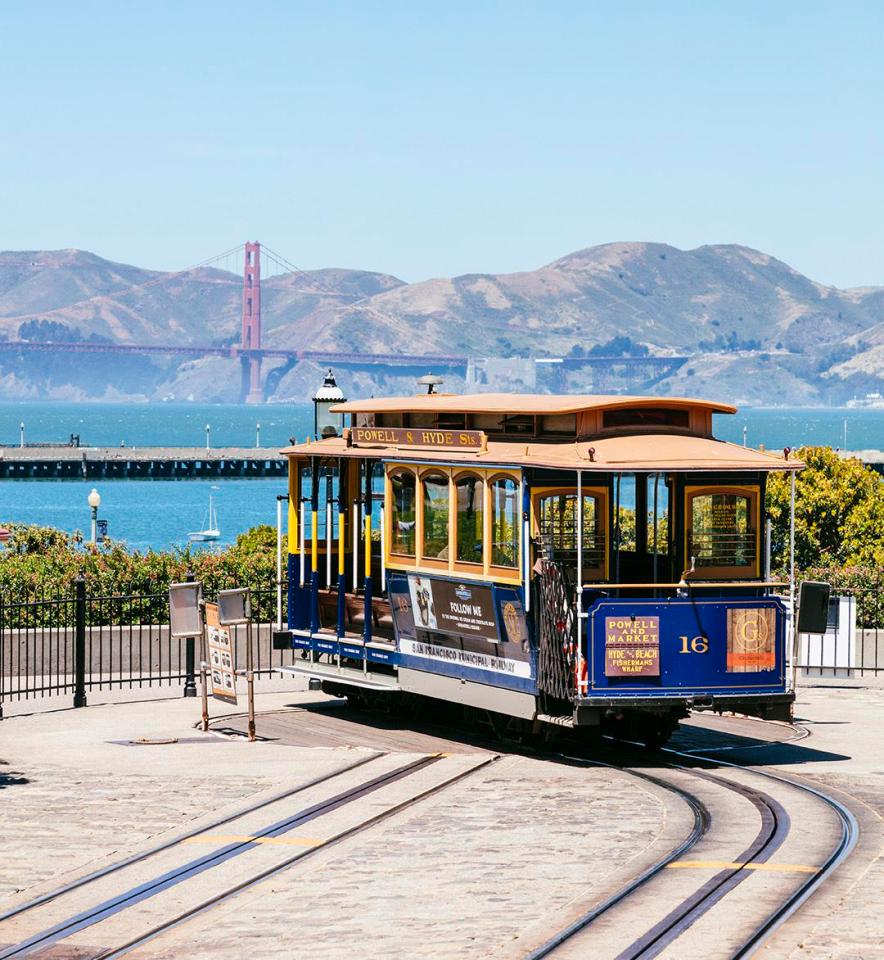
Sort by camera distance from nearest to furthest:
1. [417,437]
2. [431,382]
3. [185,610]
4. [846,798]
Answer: [846,798], [417,437], [185,610], [431,382]

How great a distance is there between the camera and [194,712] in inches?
875

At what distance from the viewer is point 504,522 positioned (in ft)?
60.8

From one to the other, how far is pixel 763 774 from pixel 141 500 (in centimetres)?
14724

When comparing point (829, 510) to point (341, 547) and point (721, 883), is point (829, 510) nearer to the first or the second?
point (341, 547)

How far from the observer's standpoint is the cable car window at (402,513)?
1995 cm

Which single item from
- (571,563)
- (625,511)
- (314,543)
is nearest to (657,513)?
(625,511)

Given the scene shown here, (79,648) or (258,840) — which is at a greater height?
(79,648)

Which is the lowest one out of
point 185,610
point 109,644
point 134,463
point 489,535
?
point 109,644

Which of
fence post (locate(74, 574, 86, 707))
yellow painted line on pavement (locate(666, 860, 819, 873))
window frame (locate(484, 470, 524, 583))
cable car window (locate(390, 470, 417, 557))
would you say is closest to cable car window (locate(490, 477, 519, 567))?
window frame (locate(484, 470, 524, 583))

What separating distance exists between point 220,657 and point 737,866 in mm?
8449

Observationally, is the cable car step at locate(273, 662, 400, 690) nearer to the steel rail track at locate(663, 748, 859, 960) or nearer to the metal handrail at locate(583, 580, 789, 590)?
the metal handrail at locate(583, 580, 789, 590)

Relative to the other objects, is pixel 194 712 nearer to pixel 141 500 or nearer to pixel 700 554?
pixel 700 554

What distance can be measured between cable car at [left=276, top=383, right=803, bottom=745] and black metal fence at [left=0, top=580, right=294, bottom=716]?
177 inches

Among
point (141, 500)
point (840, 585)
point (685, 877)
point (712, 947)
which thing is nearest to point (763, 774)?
point (685, 877)
